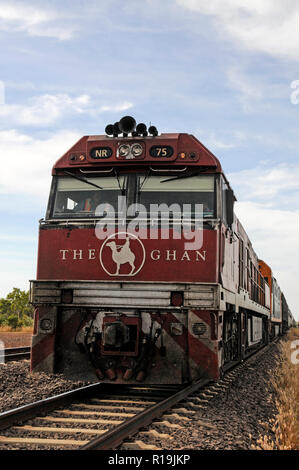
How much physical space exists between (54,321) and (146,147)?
2.74 metres

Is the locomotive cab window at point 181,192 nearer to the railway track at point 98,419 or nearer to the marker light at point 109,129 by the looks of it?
the marker light at point 109,129

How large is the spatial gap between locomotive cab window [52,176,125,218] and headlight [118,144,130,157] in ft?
1.07

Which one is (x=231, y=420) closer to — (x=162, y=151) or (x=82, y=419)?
(x=82, y=419)

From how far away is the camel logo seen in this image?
7.30m

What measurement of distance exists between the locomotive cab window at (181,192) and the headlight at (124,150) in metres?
0.42

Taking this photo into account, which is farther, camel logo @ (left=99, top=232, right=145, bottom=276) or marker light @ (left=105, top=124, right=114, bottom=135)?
marker light @ (left=105, top=124, right=114, bottom=135)

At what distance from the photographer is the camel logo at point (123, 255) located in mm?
7297

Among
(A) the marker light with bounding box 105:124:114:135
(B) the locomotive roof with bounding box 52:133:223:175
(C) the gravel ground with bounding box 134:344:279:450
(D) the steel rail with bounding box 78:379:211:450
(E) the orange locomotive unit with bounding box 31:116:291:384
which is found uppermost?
(A) the marker light with bounding box 105:124:114:135

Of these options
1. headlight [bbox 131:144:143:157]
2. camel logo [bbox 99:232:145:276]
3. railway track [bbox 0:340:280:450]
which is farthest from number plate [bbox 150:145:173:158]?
railway track [bbox 0:340:280:450]

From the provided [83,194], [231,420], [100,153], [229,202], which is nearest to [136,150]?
[100,153]

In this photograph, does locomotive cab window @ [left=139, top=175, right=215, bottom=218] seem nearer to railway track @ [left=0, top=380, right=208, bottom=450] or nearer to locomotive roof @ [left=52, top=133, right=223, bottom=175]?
locomotive roof @ [left=52, top=133, right=223, bottom=175]
